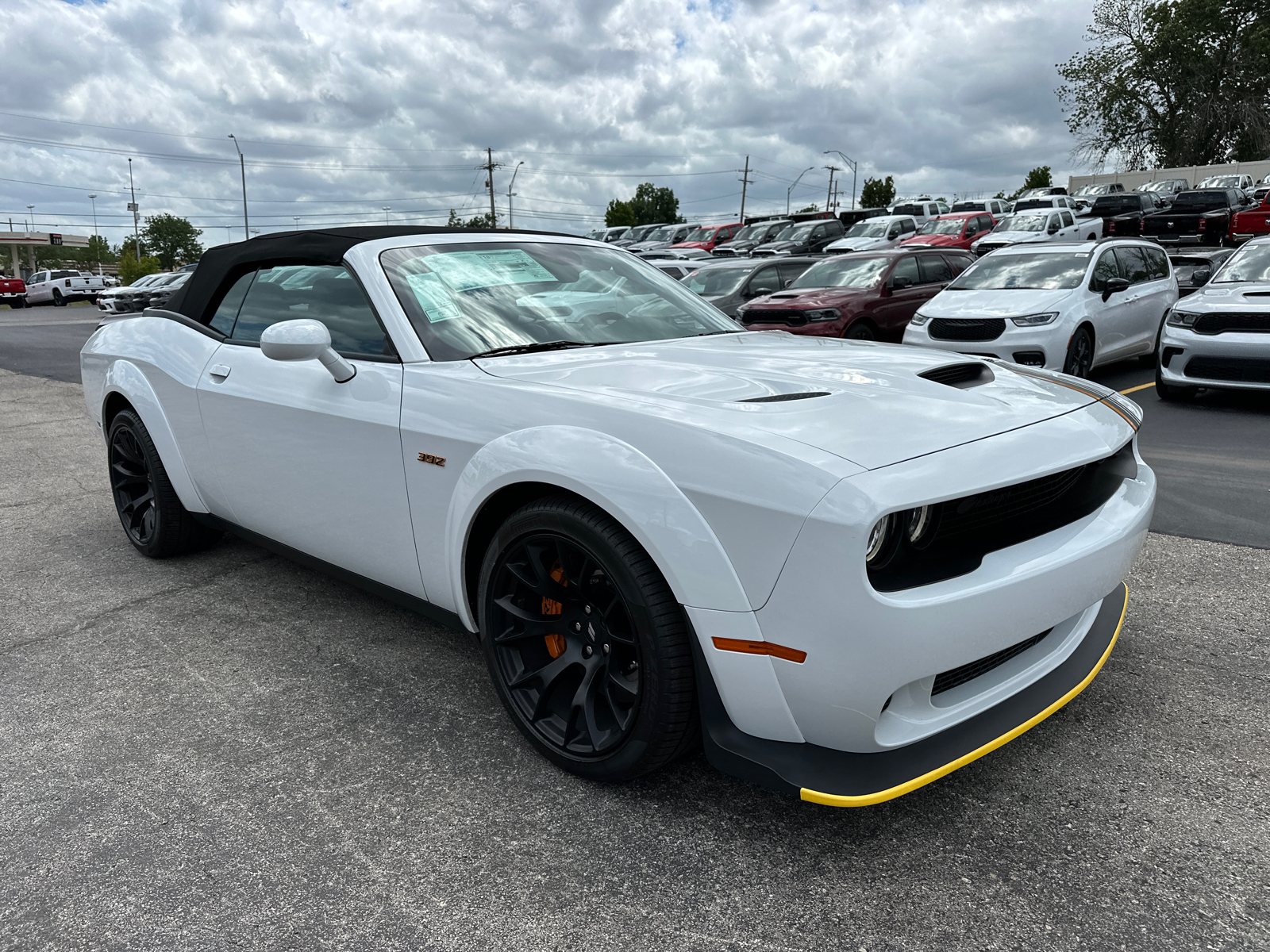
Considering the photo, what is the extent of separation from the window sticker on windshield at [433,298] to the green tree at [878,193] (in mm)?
89142

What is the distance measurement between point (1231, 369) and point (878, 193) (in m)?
85.0

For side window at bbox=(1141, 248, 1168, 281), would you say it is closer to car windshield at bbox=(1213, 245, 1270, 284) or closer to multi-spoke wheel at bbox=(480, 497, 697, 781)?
car windshield at bbox=(1213, 245, 1270, 284)

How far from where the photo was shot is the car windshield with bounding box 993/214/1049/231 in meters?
21.2

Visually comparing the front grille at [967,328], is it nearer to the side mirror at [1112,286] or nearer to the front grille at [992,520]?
the side mirror at [1112,286]

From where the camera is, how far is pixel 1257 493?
17.4 feet

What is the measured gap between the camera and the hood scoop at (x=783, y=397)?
2.33 meters

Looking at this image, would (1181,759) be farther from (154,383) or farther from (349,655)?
(154,383)

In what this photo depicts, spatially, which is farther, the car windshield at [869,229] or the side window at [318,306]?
the car windshield at [869,229]

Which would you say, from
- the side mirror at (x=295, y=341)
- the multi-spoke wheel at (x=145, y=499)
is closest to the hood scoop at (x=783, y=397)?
the side mirror at (x=295, y=341)

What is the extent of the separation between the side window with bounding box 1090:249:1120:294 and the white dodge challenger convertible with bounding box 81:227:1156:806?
281 inches

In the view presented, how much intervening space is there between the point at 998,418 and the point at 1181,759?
1.12 m

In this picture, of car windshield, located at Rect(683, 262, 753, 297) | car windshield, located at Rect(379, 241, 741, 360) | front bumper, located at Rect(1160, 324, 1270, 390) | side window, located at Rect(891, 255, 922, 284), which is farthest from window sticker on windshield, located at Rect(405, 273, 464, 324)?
car windshield, located at Rect(683, 262, 753, 297)

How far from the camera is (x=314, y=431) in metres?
3.09

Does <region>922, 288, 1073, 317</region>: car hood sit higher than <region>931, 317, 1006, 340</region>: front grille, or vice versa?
<region>922, 288, 1073, 317</region>: car hood
